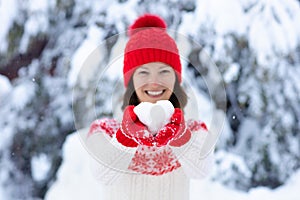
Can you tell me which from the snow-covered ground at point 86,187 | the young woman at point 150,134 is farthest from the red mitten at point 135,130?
the snow-covered ground at point 86,187

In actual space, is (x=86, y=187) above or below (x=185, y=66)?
below

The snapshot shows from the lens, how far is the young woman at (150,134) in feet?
2.29

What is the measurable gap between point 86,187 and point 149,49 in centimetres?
76

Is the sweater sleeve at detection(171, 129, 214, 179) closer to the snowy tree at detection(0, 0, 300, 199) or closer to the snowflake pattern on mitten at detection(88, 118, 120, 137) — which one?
the snowflake pattern on mitten at detection(88, 118, 120, 137)

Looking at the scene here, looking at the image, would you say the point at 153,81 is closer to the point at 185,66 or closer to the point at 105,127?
the point at 105,127

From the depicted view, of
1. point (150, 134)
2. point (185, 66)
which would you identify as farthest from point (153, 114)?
point (185, 66)

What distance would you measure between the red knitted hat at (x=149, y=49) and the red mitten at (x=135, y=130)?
97mm

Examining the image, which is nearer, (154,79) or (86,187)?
(154,79)

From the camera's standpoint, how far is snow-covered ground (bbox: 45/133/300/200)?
137cm

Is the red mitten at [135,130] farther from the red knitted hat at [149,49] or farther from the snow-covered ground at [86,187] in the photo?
the snow-covered ground at [86,187]

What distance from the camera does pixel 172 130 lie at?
68cm

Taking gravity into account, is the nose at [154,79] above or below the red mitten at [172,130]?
above

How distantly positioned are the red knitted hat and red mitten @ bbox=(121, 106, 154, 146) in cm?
10

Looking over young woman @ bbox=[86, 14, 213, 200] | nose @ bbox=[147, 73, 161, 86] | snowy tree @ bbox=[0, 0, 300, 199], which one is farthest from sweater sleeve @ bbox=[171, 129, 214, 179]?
snowy tree @ bbox=[0, 0, 300, 199]
